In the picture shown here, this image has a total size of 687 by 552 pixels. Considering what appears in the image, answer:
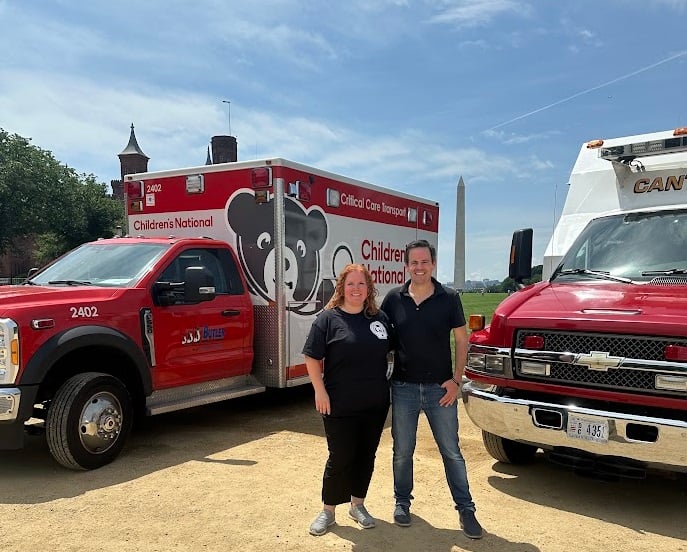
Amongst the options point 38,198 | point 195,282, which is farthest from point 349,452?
point 38,198

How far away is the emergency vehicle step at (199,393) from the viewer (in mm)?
5719

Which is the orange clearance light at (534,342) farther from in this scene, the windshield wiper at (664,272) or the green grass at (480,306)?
the green grass at (480,306)

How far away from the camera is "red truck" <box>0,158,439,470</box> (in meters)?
4.85

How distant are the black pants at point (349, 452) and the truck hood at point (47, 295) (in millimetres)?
2654

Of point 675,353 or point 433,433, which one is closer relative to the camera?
point 675,353

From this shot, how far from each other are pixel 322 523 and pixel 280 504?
60 cm

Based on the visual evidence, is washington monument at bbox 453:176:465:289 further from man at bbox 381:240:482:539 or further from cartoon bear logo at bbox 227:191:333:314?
man at bbox 381:240:482:539

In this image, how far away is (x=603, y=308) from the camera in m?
4.08

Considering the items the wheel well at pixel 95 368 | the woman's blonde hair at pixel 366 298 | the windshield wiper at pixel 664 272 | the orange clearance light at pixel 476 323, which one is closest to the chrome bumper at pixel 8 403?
the wheel well at pixel 95 368

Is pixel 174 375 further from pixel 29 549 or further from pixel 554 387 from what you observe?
pixel 554 387

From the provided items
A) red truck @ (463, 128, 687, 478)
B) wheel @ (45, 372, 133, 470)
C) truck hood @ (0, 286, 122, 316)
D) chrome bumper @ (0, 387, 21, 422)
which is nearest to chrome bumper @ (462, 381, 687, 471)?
red truck @ (463, 128, 687, 478)

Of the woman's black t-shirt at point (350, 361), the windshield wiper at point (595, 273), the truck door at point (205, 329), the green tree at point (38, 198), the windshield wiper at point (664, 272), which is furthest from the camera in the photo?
the green tree at point (38, 198)

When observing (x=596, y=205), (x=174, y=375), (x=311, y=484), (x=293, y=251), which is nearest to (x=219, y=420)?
(x=174, y=375)

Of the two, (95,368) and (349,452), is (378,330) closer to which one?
(349,452)
